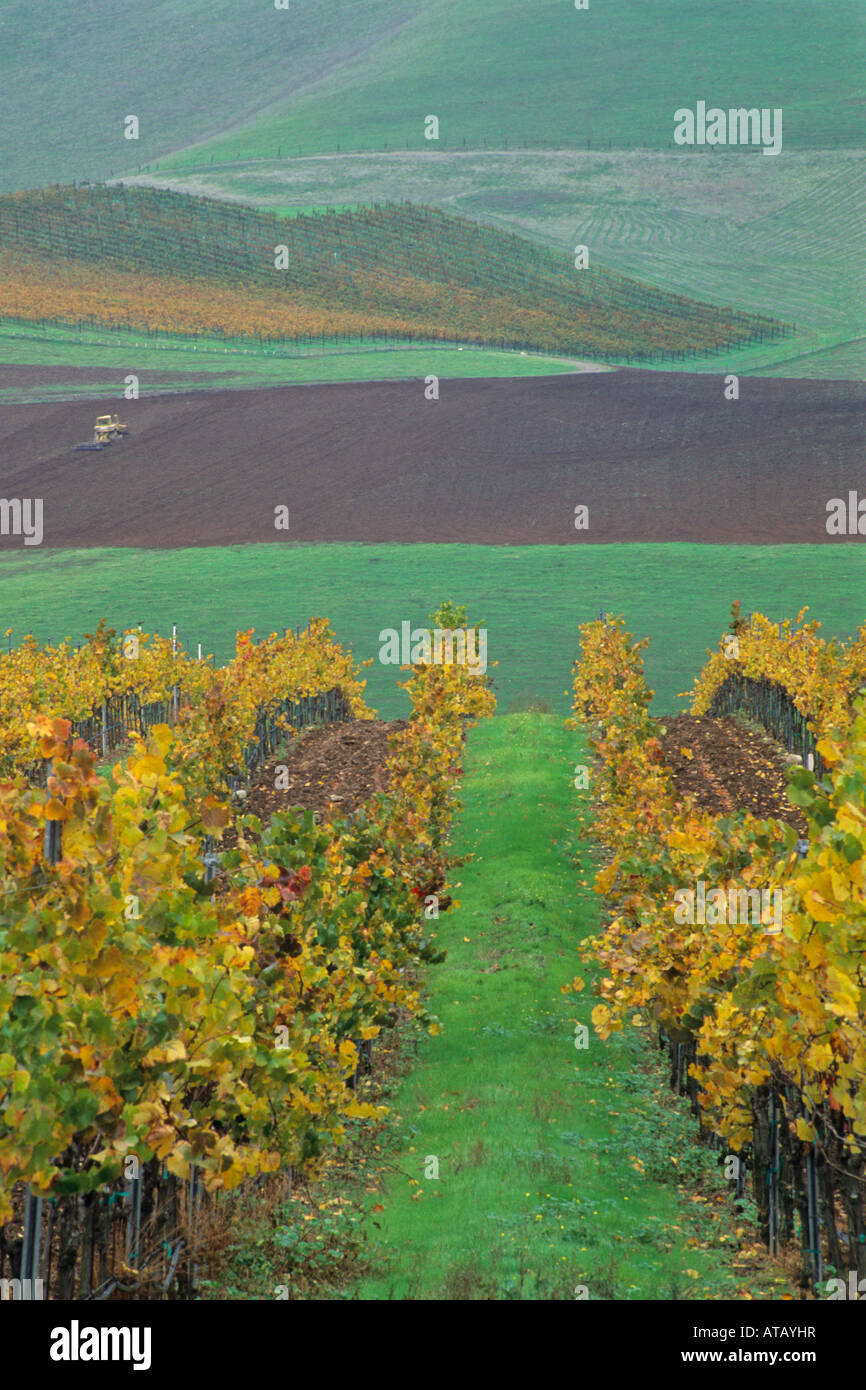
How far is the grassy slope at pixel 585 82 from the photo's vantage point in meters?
156

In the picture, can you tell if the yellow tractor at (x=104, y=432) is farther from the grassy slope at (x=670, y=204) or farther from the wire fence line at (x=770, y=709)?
the grassy slope at (x=670, y=204)

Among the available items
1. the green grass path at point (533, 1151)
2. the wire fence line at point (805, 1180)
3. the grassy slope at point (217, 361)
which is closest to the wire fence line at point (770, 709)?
the green grass path at point (533, 1151)

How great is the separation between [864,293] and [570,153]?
50.1 metres

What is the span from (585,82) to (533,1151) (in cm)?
17443

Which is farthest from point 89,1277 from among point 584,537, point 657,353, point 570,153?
point 570,153

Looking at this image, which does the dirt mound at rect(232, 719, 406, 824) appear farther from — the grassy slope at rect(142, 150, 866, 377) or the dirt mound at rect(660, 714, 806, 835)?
the grassy slope at rect(142, 150, 866, 377)

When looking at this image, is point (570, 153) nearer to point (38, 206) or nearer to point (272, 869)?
point (38, 206)

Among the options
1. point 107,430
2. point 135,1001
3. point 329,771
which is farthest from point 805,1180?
point 107,430

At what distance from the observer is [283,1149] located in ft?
29.9

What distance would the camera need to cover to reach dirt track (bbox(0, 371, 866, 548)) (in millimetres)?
60656

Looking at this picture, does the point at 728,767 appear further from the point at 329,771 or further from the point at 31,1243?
the point at 31,1243

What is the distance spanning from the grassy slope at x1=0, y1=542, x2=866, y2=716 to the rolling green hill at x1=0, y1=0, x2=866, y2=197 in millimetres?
108142
